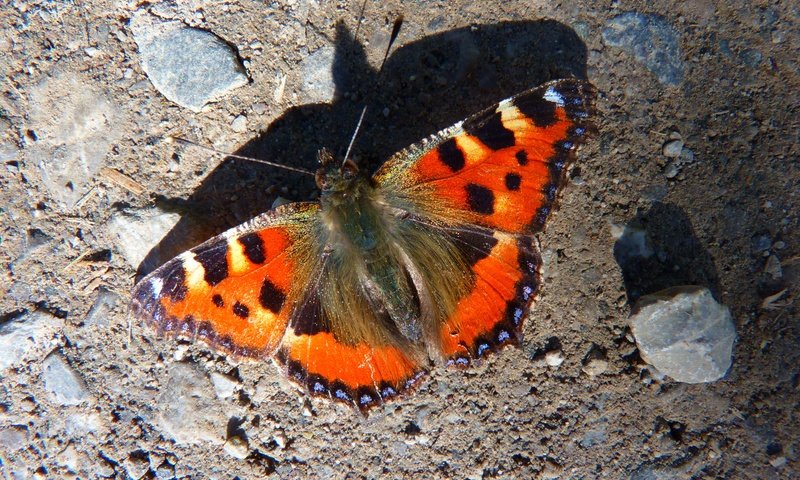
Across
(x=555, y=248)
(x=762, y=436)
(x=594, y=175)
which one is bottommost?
(x=762, y=436)

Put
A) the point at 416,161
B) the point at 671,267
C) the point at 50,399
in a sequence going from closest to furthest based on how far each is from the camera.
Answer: the point at 416,161
the point at 671,267
the point at 50,399

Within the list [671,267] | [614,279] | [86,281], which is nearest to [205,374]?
[86,281]

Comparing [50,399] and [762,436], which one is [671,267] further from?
[50,399]

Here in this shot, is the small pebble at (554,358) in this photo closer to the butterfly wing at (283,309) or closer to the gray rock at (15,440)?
the butterfly wing at (283,309)

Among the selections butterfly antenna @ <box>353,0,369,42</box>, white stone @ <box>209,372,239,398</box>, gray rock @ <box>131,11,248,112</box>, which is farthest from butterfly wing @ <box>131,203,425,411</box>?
butterfly antenna @ <box>353,0,369,42</box>

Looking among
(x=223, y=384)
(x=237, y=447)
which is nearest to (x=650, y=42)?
(x=223, y=384)
